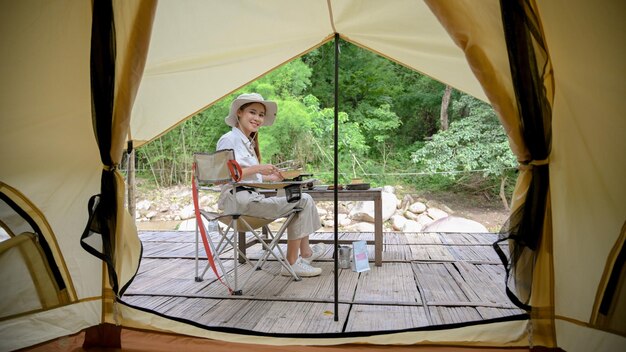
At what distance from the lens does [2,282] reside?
182cm

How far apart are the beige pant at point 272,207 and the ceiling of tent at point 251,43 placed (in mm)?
923

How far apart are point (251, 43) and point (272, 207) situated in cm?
121

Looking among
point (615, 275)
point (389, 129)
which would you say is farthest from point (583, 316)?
point (389, 129)

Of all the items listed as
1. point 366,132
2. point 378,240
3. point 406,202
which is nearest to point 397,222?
point 406,202

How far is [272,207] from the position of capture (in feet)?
9.47

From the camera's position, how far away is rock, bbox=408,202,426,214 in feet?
28.7

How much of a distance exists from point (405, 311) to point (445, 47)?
5.64 ft

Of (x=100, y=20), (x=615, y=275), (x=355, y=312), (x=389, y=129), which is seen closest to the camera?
(x=615, y=275)

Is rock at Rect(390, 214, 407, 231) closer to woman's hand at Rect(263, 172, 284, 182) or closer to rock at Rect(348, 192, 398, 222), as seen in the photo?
rock at Rect(348, 192, 398, 222)

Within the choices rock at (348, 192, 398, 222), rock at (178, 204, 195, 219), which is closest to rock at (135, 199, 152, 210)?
rock at (178, 204, 195, 219)

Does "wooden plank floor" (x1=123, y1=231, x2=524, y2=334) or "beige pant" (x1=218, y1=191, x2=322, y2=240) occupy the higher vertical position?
"beige pant" (x1=218, y1=191, x2=322, y2=240)

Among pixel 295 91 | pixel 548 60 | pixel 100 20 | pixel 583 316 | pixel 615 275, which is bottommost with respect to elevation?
pixel 583 316

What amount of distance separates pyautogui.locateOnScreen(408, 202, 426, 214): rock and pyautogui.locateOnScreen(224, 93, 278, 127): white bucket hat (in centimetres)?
586

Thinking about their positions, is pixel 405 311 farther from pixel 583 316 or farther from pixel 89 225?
pixel 89 225
